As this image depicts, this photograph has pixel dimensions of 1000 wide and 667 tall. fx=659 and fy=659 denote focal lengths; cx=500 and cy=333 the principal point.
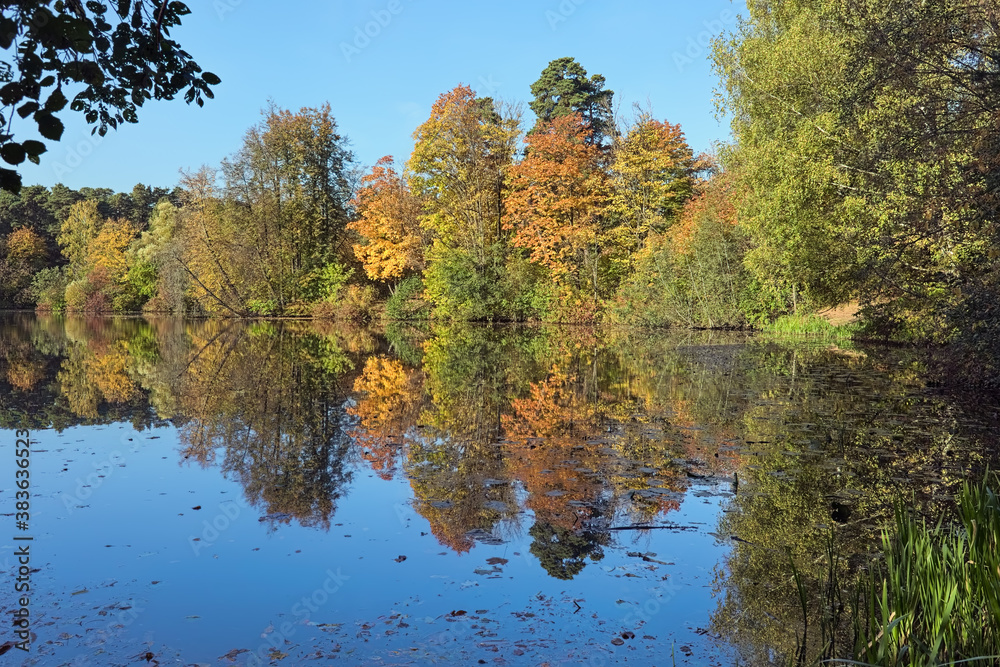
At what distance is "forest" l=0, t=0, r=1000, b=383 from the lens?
9.71m

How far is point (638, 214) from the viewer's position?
3161cm

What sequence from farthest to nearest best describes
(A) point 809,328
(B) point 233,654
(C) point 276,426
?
(A) point 809,328 < (C) point 276,426 < (B) point 233,654

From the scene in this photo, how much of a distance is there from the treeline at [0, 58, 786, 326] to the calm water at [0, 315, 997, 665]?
17.3 meters

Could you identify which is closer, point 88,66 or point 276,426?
point 88,66

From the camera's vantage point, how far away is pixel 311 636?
11.9 feet

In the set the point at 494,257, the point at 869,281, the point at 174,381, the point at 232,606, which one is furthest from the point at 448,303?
the point at 232,606

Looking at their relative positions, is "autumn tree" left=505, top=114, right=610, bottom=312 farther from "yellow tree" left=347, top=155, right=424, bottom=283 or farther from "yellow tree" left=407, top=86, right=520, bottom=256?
"yellow tree" left=347, top=155, right=424, bottom=283

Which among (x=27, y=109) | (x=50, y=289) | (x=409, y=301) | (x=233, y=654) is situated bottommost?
(x=233, y=654)

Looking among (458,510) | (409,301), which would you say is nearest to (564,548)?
(458,510)

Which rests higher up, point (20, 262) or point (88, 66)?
point (20, 262)

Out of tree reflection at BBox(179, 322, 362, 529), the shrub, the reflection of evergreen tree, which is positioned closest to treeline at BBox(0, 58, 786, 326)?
the shrub

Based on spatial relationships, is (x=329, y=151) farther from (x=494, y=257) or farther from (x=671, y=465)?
(x=671, y=465)

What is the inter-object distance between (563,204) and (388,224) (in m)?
10.8

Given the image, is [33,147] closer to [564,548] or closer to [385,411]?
[564,548]
